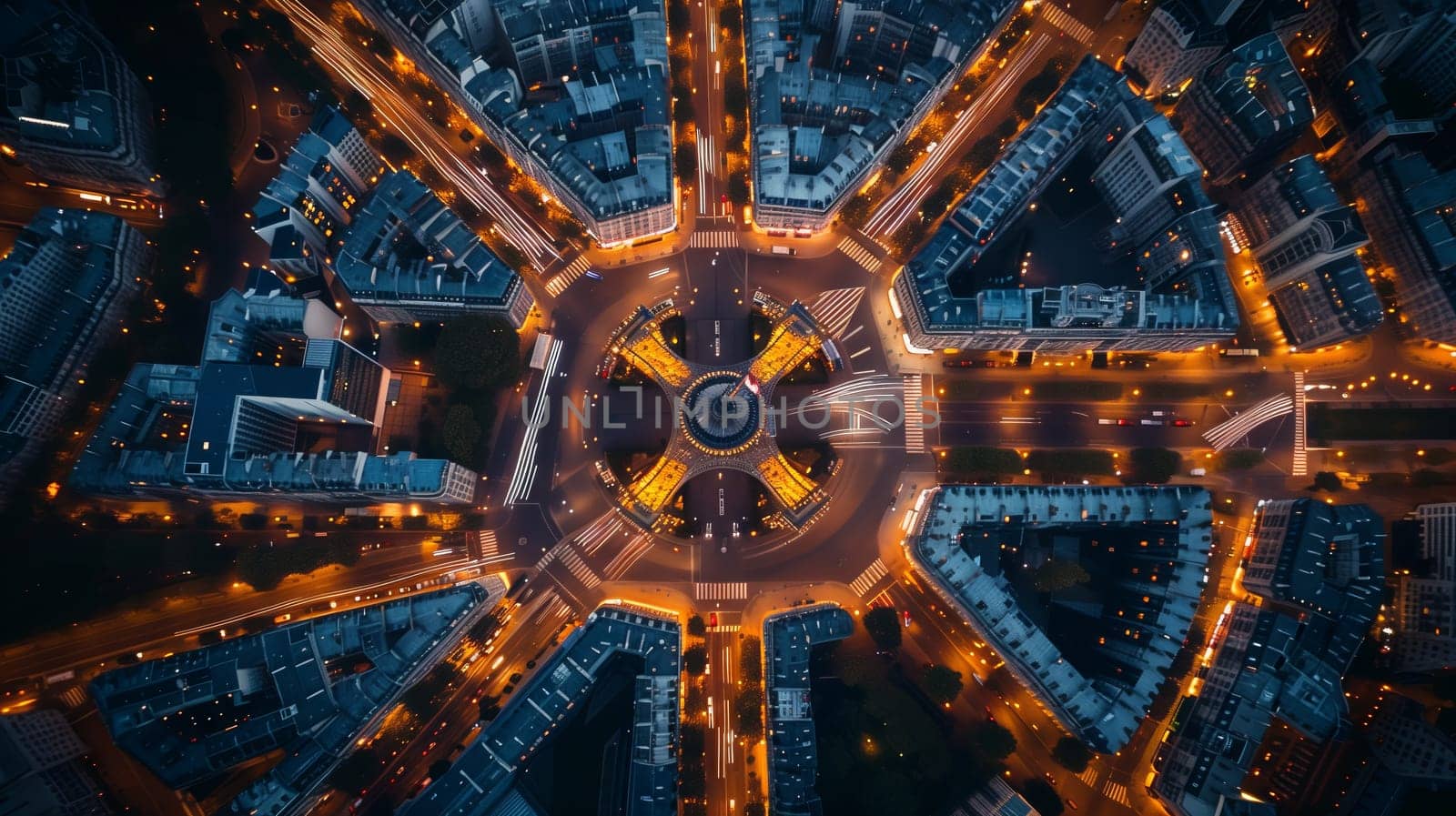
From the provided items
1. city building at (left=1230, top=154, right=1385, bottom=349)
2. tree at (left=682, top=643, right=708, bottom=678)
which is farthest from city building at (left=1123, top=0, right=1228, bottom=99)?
tree at (left=682, top=643, right=708, bottom=678)

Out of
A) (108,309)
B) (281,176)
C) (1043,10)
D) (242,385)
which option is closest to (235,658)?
(242,385)

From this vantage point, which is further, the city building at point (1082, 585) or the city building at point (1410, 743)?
the city building at point (1082, 585)

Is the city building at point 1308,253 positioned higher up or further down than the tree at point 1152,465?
higher up

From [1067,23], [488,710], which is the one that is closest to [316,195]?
[488,710]

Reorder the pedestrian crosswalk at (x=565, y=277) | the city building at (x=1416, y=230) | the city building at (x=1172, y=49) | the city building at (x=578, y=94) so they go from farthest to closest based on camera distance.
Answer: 1. the pedestrian crosswalk at (x=565, y=277)
2. the city building at (x=578, y=94)
3. the city building at (x=1172, y=49)
4. the city building at (x=1416, y=230)

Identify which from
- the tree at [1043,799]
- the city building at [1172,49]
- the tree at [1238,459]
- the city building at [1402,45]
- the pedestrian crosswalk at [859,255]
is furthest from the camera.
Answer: the pedestrian crosswalk at [859,255]

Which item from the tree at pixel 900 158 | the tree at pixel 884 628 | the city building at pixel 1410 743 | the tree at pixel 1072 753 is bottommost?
the tree at pixel 1072 753

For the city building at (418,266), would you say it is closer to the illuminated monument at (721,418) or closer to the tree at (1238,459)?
the illuminated monument at (721,418)

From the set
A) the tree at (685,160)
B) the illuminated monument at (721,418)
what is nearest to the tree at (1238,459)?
the illuminated monument at (721,418)
